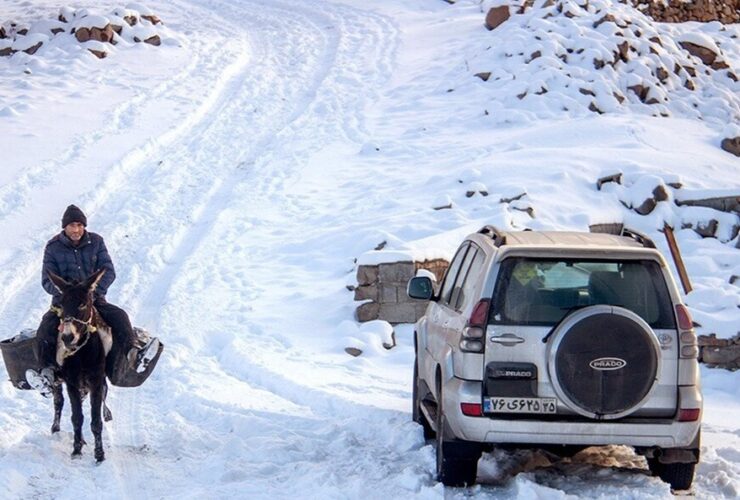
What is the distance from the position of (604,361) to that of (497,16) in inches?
1024

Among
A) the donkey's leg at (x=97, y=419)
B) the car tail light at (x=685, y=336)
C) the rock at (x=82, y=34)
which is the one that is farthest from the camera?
the rock at (x=82, y=34)

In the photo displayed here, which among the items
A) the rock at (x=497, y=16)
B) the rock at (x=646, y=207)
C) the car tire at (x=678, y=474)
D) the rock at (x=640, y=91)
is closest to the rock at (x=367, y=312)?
the rock at (x=646, y=207)

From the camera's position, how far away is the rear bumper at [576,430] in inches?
299

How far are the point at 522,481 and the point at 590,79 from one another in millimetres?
19497

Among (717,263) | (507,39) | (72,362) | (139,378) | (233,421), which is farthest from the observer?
(507,39)

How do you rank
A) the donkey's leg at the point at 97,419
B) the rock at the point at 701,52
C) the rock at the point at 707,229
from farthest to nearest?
the rock at the point at 701,52 < the rock at the point at 707,229 < the donkey's leg at the point at 97,419

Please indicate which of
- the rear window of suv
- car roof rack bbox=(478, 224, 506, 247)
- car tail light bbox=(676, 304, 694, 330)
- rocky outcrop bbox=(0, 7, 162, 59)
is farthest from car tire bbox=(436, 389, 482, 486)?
rocky outcrop bbox=(0, 7, 162, 59)

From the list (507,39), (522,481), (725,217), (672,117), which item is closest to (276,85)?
(507,39)

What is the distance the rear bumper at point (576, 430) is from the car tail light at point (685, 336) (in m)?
0.24

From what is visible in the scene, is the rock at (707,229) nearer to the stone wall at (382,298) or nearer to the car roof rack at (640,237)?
the stone wall at (382,298)

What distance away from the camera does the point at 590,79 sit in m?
26.1

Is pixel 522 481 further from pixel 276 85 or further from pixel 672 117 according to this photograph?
pixel 276 85

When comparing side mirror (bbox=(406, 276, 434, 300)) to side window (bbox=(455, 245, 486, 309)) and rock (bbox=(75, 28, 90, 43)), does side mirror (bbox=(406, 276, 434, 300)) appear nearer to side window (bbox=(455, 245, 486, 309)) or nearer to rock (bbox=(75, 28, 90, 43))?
side window (bbox=(455, 245, 486, 309))

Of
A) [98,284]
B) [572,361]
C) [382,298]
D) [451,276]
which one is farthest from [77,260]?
[382,298]
